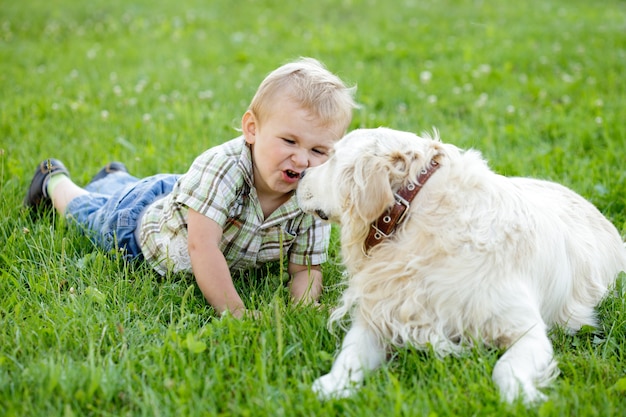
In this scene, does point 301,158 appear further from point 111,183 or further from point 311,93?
point 111,183

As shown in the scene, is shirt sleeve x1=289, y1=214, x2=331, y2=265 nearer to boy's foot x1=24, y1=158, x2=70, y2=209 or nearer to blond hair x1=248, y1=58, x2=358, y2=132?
blond hair x1=248, y1=58, x2=358, y2=132

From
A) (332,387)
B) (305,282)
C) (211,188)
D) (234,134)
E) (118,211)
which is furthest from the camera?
(234,134)

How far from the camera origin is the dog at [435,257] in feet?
8.88

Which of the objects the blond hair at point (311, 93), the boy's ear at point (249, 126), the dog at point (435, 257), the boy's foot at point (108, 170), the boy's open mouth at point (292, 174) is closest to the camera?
the dog at point (435, 257)

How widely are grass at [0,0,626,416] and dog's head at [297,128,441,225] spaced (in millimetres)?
558

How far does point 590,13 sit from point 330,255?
32.6 feet

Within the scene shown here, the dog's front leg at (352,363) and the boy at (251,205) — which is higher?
the boy at (251,205)

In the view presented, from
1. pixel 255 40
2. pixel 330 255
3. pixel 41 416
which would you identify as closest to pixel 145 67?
pixel 255 40

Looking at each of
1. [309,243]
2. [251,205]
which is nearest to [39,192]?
[251,205]

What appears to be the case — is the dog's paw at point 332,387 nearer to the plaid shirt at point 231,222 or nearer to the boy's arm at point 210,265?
the boy's arm at point 210,265

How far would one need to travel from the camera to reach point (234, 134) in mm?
5984

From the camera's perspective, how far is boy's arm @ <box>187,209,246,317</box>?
11.1 feet

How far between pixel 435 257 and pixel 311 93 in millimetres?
1131

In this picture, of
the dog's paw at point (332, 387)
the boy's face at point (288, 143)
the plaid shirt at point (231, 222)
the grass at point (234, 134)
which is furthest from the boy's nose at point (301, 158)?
the dog's paw at point (332, 387)
